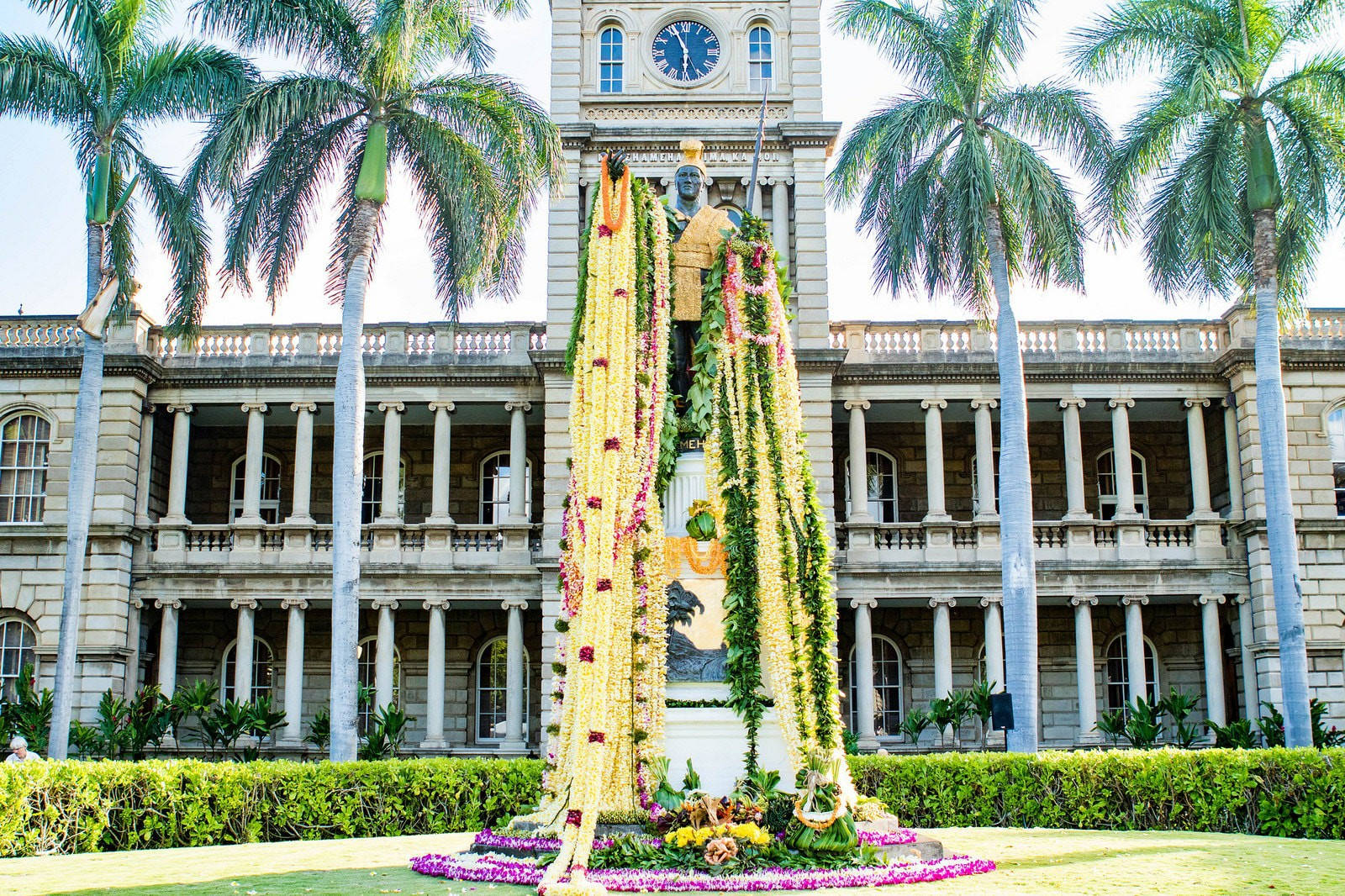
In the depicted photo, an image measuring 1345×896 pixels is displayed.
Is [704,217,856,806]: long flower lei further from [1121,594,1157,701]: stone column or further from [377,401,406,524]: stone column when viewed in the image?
[1121,594,1157,701]: stone column

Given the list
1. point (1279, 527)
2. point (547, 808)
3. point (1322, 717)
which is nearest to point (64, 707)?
point (547, 808)

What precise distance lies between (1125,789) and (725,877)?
24.7 ft

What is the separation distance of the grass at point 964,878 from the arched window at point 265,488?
17.3 meters

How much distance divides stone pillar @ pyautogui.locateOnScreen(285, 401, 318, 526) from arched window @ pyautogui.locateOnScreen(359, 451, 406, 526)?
1.83 metres

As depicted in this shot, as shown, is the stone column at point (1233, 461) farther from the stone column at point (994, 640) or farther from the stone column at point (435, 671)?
the stone column at point (435, 671)

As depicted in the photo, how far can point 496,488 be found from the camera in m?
29.4

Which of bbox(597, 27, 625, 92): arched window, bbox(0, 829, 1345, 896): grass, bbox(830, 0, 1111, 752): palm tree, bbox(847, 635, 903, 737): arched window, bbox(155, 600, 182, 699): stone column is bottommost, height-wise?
bbox(0, 829, 1345, 896): grass

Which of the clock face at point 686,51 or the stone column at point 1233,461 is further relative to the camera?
the clock face at point 686,51

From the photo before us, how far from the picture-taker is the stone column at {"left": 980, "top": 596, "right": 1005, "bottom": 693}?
25312 mm

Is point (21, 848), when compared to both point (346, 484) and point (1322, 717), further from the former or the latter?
point (1322, 717)

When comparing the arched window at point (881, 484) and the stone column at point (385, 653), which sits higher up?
the arched window at point (881, 484)

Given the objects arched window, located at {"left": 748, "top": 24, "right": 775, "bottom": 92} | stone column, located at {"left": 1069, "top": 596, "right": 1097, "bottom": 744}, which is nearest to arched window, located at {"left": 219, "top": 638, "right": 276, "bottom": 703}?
arched window, located at {"left": 748, "top": 24, "right": 775, "bottom": 92}

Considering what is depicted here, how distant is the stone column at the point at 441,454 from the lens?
26.9 meters

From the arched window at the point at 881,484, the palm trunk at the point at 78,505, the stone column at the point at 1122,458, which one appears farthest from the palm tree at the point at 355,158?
the stone column at the point at 1122,458
